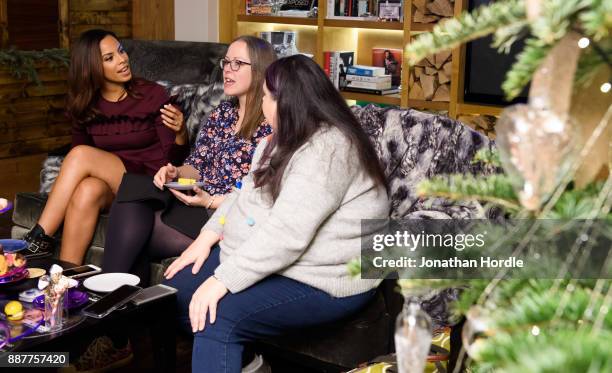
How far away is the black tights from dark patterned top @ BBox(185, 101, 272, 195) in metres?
0.26

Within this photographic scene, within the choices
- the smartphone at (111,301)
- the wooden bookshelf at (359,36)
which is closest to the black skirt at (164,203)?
the smartphone at (111,301)

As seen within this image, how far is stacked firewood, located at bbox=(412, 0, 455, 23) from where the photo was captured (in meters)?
→ 4.41

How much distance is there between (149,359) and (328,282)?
1054 millimetres

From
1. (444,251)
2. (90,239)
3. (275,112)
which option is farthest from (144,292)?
(444,251)

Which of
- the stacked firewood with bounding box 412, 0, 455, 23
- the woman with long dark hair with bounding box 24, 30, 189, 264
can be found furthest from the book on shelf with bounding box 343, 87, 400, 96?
the woman with long dark hair with bounding box 24, 30, 189, 264

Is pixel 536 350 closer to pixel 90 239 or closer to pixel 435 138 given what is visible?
pixel 435 138

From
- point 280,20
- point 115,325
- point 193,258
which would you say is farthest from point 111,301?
point 280,20

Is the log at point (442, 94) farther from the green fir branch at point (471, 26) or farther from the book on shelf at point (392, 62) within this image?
the green fir branch at point (471, 26)

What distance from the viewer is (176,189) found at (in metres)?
3.04

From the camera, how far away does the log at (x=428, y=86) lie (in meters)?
4.52

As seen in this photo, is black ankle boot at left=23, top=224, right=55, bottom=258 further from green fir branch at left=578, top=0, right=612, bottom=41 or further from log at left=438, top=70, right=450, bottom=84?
green fir branch at left=578, top=0, right=612, bottom=41

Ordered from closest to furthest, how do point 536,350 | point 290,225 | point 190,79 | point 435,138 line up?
point 536,350 → point 290,225 → point 435,138 → point 190,79

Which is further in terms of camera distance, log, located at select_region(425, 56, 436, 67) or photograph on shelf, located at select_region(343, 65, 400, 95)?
photograph on shelf, located at select_region(343, 65, 400, 95)

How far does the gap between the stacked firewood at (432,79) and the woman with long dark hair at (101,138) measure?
1.61 m
